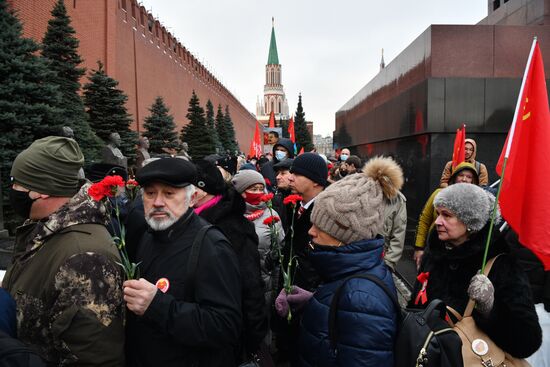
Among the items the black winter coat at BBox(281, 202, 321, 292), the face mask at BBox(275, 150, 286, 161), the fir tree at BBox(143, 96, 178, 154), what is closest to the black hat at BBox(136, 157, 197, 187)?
the black winter coat at BBox(281, 202, 321, 292)

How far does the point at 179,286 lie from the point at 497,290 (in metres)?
1.48

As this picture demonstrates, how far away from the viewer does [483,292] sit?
→ 192cm

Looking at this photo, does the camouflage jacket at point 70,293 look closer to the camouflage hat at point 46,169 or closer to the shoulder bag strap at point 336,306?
the camouflage hat at point 46,169

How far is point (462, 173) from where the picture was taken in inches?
165

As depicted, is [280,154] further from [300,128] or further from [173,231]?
[300,128]

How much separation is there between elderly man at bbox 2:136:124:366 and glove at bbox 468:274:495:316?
5.05 feet

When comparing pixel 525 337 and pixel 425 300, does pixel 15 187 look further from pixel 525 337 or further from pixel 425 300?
pixel 525 337

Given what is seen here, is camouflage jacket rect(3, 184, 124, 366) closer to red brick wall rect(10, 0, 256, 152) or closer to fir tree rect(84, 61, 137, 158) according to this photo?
red brick wall rect(10, 0, 256, 152)

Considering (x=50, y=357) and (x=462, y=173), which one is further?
(x=462, y=173)

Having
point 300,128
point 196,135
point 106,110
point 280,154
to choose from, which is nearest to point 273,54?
point 300,128

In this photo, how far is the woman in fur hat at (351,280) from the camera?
5.04 ft

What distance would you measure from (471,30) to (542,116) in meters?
7.97

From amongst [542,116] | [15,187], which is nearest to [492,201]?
[542,116]

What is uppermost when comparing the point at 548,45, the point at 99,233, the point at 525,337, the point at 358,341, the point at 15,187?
the point at 548,45
